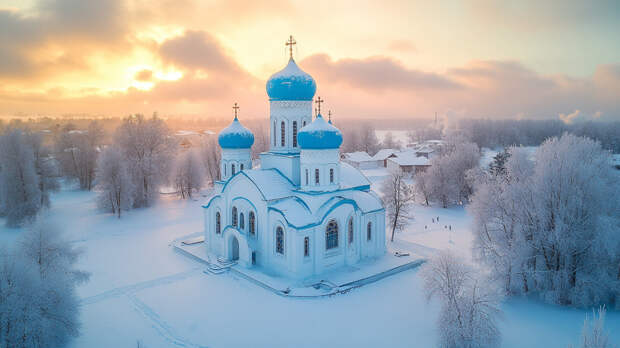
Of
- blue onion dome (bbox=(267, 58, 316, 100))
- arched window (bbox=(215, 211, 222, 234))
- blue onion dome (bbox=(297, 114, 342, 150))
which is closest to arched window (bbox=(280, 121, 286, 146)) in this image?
blue onion dome (bbox=(267, 58, 316, 100))

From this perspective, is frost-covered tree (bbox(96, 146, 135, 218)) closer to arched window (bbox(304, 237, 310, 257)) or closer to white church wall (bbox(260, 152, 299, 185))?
white church wall (bbox(260, 152, 299, 185))

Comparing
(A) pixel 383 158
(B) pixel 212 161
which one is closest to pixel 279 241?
(B) pixel 212 161

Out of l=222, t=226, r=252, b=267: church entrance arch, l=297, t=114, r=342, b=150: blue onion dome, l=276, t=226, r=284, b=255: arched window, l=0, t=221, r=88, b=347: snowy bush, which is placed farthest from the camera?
l=222, t=226, r=252, b=267: church entrance arch

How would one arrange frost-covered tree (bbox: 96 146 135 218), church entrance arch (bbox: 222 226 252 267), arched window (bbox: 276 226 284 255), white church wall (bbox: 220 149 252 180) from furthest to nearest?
frost-covered tree (bbox: 96 146 135 218) → white church wall (bbox: 220 149 252 180) → church entrance arch (bbox: 222 226 252 267) → arched window (bbox: 276 226 284 255)

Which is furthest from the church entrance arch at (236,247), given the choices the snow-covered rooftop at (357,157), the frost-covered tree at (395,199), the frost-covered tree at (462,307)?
the snow-covered rooftop at (357,157)

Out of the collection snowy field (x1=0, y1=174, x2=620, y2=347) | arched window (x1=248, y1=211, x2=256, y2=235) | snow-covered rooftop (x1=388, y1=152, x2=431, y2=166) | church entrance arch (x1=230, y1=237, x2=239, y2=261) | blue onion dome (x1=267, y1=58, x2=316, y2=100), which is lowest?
snowy field (x1=0, y1=174, x2=620, y2=347)

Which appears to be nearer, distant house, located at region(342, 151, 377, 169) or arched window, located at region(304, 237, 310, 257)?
arched window, located at region(304, 237, 310, 257)

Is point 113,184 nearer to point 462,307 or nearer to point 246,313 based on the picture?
point 246,313
